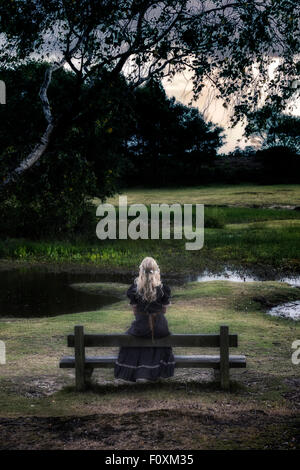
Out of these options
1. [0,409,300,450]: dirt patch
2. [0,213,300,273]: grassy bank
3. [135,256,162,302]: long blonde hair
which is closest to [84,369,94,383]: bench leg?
[0,409,300,450]: dirt patch

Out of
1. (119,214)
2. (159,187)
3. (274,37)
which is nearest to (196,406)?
(274,37)

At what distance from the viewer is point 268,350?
12.5 meters

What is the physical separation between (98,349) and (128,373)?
3.59m

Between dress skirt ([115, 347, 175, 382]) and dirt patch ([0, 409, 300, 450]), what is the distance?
138 centimetres

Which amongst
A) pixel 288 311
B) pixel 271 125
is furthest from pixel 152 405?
pixel 288 311

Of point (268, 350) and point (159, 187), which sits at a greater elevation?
point (159, 187)

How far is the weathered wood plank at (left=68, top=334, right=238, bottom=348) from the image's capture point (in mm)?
8617

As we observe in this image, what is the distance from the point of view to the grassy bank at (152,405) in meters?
6.78

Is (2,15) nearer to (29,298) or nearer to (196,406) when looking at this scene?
(196,406)

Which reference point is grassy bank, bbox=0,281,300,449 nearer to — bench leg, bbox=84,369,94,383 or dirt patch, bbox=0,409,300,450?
dirt patch, bbox=0,409,300,450

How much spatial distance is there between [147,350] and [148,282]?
1.29 m

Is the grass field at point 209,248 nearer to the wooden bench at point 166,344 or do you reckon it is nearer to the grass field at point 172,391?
the grass field at point 172,391

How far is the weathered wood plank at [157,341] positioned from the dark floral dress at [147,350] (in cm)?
14

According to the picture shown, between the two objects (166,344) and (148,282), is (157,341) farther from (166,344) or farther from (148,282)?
(148,282)
